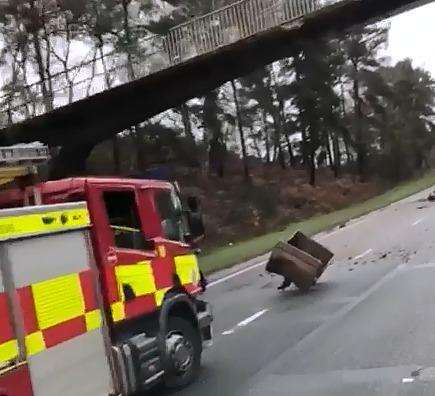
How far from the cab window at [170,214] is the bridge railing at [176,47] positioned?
1553cm

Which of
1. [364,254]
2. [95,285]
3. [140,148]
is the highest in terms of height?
[140,148]

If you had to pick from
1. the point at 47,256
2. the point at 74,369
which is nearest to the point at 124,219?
the point at 47,256

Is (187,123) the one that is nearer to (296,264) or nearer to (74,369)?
(296,264)

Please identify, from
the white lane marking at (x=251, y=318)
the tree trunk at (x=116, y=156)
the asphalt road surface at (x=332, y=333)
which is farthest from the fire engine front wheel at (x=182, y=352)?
the tree trunk at (x=116, y=156)

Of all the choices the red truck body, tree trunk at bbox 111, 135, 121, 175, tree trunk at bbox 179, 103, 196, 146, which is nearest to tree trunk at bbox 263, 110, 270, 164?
tree trunk at bbox 179, 103, 196, 146

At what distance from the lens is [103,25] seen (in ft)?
116

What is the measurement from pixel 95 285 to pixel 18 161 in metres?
1.40

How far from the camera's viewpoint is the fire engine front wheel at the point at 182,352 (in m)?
8.36

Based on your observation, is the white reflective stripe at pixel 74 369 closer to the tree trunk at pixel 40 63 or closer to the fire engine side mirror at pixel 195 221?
the fire engine side mirror at pixel 195 221

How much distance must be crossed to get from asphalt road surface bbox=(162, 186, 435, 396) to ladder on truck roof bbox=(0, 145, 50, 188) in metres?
3.00

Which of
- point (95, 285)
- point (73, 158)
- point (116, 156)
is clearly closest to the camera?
point (95, 285)

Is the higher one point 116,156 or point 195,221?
point 116,156

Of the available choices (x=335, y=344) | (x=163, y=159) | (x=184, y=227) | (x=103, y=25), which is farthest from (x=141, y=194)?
(x=163, y=159)

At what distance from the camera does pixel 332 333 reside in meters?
10.7
